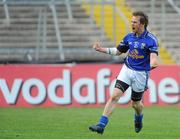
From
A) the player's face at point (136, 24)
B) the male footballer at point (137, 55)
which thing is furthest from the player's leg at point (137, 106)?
the player's face at point (136, 24)

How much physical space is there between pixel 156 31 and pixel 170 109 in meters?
7.07

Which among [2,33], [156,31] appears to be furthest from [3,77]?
[156,31]

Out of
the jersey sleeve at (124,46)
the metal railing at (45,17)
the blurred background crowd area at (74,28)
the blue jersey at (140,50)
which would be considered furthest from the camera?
the blurred background crowd area at (74,28)

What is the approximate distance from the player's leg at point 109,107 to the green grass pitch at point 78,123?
1.46 feet

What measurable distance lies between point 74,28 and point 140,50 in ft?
47.5

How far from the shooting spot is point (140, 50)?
13.5 m

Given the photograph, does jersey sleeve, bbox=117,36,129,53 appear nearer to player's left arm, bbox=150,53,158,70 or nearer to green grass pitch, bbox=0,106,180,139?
player's left arm, bbox=150,53,158,70

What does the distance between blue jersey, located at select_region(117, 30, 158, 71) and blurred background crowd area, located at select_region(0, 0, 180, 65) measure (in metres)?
11.4

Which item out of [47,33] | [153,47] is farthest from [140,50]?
[47,33]

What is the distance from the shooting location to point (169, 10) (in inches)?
1155

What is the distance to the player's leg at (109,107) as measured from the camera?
12.8m

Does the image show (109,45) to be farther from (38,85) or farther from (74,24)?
(38,85)

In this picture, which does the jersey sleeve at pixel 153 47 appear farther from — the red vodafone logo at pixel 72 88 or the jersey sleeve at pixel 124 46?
the red vodafone logo at pixel 72 88

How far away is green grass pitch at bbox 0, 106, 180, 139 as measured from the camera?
44.5 feet
